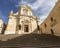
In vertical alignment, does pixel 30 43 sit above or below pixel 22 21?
below

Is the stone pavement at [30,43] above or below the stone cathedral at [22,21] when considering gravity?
below

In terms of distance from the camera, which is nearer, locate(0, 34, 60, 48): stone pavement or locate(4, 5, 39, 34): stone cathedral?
locate(0, 34, 60, 48): stone pavement

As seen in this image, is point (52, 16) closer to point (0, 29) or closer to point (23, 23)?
point (23, 23)

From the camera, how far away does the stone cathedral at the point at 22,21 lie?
28.3m

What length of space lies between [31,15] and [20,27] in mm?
4715

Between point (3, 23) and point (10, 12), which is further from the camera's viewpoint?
point (3, 23)

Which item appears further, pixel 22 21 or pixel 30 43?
pixel 22 21

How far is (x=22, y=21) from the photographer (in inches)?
1166

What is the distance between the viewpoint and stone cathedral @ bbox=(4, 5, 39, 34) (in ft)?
93.0

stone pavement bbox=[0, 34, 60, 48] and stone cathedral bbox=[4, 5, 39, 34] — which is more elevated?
stone cathedral bbox=[4, 5, 39, 34]

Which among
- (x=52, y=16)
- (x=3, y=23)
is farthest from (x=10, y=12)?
(x=52, y=16)

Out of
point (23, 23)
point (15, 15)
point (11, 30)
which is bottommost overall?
point (11, 30)

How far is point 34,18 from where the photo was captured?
3117 centimetres

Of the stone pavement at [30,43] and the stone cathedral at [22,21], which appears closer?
the stone pavement at [30,43]
